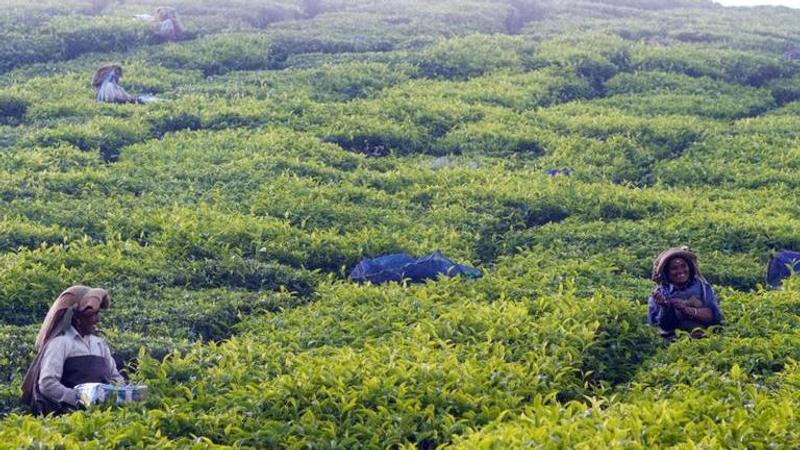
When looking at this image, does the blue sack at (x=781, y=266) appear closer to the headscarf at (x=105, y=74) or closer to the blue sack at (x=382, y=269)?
the blue sack at (x=382, y=269)

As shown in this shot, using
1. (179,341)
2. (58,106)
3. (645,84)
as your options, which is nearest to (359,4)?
(645,84)

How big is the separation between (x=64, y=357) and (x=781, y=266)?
31.5 ft

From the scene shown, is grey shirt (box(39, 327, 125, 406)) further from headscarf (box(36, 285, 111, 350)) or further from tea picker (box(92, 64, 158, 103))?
tea picker (box(92, 64, 158, 103))

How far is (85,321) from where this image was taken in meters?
10.1

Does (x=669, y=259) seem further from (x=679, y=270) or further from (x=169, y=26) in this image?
(x=169, y=26)

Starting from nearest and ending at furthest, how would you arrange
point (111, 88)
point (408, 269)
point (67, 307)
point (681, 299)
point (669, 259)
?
1. point (67, 307)
2. point (681, 299)
3. point (669, 259)
4. point (408, 269)
5. point (111, 88)

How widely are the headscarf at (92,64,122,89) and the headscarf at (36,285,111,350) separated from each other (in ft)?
53.1

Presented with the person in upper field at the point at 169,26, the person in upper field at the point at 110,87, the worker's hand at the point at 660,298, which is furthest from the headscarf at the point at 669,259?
the person in upper field at the point at 169,26

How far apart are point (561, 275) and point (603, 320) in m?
2.48

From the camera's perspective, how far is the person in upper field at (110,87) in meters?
24.8

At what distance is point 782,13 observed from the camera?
185 feet

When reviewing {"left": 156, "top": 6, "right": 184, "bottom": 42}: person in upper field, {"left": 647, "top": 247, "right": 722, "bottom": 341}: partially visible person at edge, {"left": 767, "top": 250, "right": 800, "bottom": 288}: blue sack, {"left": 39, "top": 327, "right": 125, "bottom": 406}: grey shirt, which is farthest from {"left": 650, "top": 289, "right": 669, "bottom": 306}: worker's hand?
{"left": 156, "top": 6, "right": 184, "bottom": 42}: person in upper field

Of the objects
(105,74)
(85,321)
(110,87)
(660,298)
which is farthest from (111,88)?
(660,298)

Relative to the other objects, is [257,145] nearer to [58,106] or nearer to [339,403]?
[58,106]
